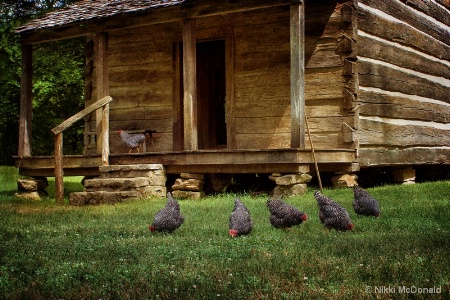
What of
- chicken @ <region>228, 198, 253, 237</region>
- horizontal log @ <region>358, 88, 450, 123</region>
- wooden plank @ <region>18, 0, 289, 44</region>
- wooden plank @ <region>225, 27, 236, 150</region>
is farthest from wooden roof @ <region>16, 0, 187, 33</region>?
chicken @ <region>228, 198, 253, 237</region>

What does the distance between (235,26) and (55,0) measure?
47.4 ft

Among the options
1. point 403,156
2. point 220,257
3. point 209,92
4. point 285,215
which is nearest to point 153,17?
point 209,92

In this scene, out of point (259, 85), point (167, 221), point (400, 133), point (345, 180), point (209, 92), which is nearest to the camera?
point (167, 221)

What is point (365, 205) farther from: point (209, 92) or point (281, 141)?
point (209, 92)

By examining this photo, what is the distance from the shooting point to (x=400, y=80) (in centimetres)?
1443

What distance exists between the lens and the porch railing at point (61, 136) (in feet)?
41.1

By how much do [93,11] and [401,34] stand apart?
6985 mm

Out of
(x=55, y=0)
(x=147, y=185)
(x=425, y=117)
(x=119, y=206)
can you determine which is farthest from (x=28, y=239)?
(x=55, y=0)

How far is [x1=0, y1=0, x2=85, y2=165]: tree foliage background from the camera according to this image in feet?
73.9

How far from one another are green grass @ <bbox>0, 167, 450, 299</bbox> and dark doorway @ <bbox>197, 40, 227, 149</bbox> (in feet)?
19.3

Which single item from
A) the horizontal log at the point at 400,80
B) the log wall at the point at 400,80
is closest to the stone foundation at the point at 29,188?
the log wall at the point at 400,80

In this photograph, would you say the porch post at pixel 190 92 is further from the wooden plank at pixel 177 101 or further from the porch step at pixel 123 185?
the wooden plank at pixel 177 101

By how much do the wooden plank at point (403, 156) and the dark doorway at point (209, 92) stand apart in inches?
145

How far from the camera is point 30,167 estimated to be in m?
14.7
